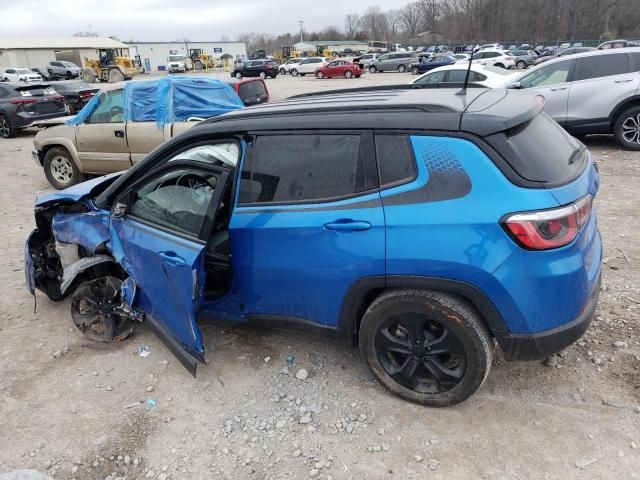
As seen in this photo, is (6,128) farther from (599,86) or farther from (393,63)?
(393,63)

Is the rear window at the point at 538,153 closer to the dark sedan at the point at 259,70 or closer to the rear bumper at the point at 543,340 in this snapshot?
the rear bumper at the point at 543,340

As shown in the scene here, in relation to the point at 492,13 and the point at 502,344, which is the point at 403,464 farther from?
the point at 492,13

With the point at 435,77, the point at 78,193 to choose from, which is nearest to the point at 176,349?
the point at 78,193

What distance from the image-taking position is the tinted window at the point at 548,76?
29.3 ft

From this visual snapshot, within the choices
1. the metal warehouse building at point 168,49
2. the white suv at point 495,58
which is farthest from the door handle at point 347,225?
the metal warehouse building at point 168,49

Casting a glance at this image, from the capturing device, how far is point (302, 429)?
274cm

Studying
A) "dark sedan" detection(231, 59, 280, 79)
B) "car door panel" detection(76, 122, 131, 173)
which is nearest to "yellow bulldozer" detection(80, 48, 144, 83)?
"dark sedan" detection(231, 59, 280, 79)

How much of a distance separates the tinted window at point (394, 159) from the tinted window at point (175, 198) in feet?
3.84

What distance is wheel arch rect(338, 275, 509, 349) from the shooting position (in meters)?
2.40

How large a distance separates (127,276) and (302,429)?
1818 mm

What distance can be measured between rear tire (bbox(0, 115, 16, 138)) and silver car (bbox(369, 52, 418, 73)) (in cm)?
3412

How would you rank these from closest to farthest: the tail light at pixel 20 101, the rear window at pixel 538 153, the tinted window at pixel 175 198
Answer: the rear window at pixel 538 153, the tinted window at pixel 175 198, the tail light at pixel 20 101

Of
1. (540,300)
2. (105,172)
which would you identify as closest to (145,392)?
(540,300)

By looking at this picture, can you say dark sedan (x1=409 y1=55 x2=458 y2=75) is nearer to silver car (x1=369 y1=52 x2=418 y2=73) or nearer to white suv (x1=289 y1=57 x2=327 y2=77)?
silver car (x1=369 y1=52 x2=418 y2=73)
